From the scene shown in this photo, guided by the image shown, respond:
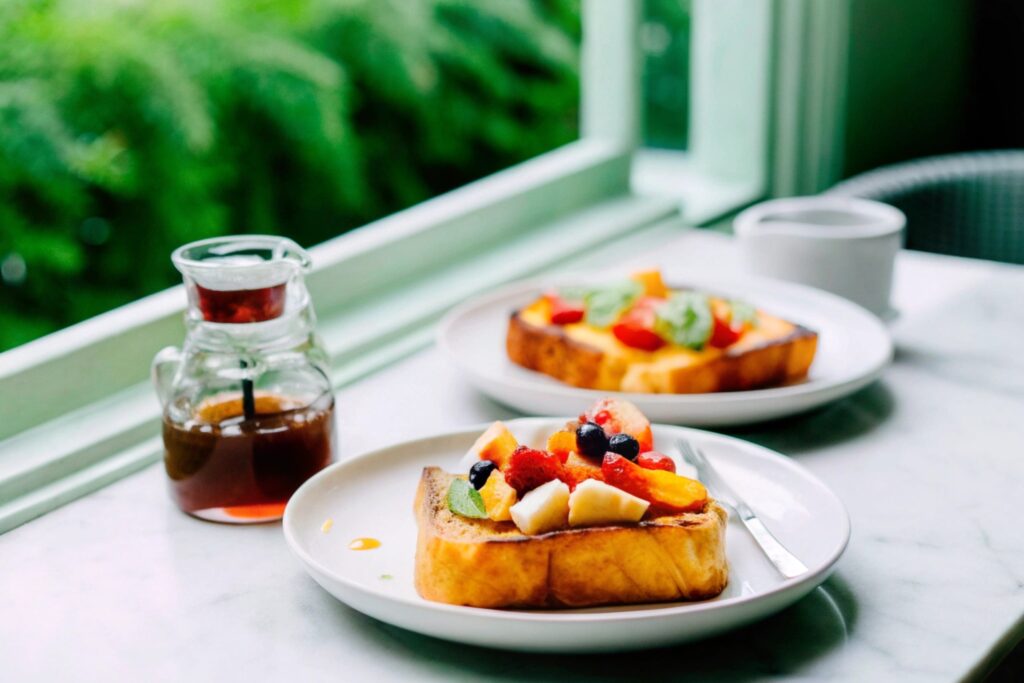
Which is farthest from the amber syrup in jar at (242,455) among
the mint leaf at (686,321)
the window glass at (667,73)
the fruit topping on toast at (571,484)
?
the window glass at (667,73)

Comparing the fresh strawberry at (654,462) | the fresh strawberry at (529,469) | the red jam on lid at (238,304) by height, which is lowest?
the fresh strawberry at (654,462)

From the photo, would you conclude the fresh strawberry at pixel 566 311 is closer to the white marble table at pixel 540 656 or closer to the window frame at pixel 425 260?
the white marble table at pixel 540 656

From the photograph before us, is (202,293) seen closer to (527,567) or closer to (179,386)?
(179,386)

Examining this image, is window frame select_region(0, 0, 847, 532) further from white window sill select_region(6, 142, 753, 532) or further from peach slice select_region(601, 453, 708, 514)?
peach slice select_region(601, 453, 708, 514)

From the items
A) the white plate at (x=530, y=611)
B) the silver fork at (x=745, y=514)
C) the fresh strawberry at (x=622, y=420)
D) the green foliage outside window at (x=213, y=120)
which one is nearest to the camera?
the white plate at (x=530, y=611)

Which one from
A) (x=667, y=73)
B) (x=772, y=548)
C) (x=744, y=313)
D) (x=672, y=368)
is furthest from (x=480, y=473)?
(x=667, y=73)

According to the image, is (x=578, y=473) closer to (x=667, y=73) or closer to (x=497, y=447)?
(x=497, y=447)

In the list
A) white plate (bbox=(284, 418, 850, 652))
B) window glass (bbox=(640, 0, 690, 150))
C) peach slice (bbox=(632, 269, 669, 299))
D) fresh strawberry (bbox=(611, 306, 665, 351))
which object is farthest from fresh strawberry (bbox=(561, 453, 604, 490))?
window glass (bbox=(640, 0, 690, 150))
